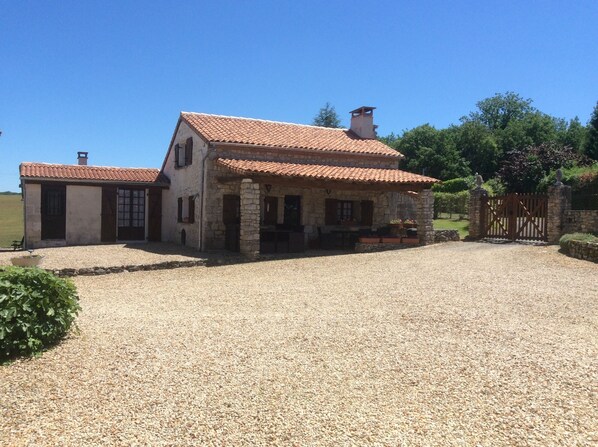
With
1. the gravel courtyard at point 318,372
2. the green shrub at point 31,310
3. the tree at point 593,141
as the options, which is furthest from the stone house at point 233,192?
the tree at point 593,141

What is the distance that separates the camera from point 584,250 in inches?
481

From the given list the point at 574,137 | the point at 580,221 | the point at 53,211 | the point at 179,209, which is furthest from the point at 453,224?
the point at 574,137

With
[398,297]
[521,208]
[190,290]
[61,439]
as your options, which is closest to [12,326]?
[61,439]

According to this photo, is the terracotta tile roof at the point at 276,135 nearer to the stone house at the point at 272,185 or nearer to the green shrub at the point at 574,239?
the stone house at the point at 272,185

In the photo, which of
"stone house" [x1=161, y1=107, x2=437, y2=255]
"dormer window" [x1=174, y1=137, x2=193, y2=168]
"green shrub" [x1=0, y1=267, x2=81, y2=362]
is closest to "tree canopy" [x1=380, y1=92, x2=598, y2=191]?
"stone house" [x1=161, y1=107, x2=437, y2=255]

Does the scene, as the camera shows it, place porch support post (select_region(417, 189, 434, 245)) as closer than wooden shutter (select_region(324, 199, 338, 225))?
Yes

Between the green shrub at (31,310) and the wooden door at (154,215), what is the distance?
46.9 feet

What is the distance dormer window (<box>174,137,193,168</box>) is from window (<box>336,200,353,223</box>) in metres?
5.79

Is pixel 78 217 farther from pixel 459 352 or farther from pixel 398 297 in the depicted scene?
pixel 459 352

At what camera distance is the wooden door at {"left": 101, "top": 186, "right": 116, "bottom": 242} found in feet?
59.4

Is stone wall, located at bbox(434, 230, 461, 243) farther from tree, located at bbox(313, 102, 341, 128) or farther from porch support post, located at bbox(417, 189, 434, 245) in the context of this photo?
tree, located at bbox(313, 102, 341, 128)

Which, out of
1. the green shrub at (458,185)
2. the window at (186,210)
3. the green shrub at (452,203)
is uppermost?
the green shrub at (458,185)

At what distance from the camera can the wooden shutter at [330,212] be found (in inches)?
676

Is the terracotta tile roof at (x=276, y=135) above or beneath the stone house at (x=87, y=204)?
above
